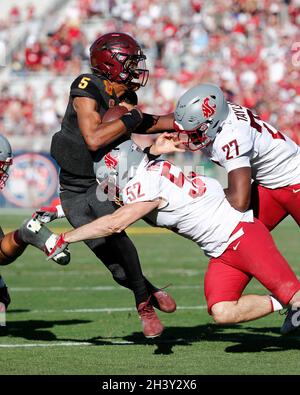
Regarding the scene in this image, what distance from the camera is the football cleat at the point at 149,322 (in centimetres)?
568

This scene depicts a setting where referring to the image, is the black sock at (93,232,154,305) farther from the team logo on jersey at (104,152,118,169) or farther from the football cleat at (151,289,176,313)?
the team logo on jersey at (104,152,118,169)

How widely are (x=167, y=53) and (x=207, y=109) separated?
14816 mm

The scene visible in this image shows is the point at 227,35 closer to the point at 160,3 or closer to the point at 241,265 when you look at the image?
the point at 160,3

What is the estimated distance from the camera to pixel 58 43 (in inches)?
853

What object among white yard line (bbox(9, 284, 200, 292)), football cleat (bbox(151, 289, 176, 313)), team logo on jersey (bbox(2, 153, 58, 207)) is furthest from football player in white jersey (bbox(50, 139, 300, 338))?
team logo on jersey (bbox(2, 153, 58, 207))

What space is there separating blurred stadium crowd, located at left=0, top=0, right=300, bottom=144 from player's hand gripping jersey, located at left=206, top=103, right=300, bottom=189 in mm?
11030

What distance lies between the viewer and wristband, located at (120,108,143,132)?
5.62 m

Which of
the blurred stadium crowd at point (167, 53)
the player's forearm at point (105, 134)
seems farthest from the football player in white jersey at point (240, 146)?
the blurred stadium crowd at point (167, 53)

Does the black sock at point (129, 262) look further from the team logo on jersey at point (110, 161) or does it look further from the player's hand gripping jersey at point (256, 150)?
the player's hand gripping jersey at point (256, 150)

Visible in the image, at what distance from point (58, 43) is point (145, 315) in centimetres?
1663

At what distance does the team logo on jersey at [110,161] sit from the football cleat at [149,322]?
89cm

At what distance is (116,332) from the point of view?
21.7ft

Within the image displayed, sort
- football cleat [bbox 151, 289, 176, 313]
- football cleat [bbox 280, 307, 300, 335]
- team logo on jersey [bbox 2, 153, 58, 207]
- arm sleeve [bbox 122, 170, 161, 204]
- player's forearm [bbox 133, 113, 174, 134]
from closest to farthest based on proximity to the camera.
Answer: arm sleeve [bbox 122, 170, 161, 204], football cleat [bbox 280, 307, 300, 335], football cleat [bbox 151, 289, 176, 313], player's forearm [bbox 133, 113, 174, 134], team logo on jersey [bbox 2, 153, 58, 207]
